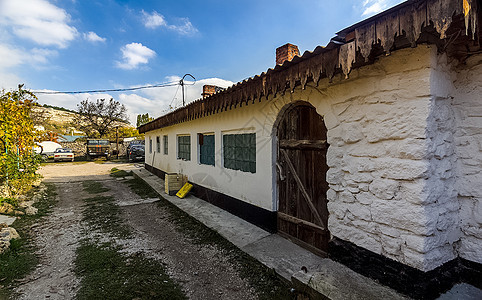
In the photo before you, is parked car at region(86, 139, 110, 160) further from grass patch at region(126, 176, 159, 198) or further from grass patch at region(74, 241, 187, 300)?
grass patch at region(74, 241, 187, 300)

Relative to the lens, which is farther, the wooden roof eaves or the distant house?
the distant house

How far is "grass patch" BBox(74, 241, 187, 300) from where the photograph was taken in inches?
119

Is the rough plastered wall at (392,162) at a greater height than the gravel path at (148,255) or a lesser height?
greater

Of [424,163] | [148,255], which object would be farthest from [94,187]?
[424,163]

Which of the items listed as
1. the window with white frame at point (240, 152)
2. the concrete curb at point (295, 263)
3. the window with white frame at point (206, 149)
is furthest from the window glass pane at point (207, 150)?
the concrete curb at point (295, 263)

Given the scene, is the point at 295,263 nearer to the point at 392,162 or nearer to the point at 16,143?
the point at 392,162

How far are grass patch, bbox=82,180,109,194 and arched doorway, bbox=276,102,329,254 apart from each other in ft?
27.8

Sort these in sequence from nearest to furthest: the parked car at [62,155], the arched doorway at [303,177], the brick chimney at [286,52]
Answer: the arched doorway at [303,177] → the brick chimney at [286,52] → the parked car at [62,155]

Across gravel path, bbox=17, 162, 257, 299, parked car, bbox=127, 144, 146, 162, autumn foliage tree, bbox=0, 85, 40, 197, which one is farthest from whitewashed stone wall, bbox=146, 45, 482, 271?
parked car, bbox=127, 144, 146, 162

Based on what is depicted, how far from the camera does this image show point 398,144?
2.54 meters

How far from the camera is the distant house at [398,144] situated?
2.31 metres

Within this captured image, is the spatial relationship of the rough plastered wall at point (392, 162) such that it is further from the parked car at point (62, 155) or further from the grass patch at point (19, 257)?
the parked car at point (62, 155)

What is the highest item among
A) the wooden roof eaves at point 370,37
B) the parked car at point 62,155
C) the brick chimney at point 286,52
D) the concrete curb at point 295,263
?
the brick chimney at point 286,52

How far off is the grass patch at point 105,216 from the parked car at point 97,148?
1998cm
